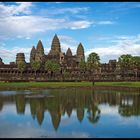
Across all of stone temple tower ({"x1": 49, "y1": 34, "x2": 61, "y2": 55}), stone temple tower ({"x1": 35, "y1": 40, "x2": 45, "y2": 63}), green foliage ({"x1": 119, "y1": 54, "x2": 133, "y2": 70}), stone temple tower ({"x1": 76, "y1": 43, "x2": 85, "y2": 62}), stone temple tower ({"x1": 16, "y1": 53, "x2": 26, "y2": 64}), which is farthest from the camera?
stone temple tower ({"x1": 76, "y1": 43, "x2": 85, "y2": 62})

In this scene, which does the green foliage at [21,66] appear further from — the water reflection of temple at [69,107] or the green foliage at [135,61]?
the water reflection of temple at [69,107]

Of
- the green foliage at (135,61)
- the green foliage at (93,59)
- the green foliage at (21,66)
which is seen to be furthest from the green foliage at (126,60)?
the green foliage at (21,66)

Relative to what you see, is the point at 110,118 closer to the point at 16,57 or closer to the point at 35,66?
the point at 35,66

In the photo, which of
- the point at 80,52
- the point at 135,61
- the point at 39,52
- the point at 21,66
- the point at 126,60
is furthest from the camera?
the point at 80,52

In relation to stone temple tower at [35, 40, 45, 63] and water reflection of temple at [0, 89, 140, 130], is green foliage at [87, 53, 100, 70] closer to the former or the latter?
stone temple tower at [35, 40, 45, 63]

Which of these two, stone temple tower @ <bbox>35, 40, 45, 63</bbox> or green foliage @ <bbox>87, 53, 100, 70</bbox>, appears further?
stone temple tower @ <bbox>35, 40, 45, 63</bbox>

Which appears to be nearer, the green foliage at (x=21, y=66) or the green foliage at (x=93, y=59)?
the green foliage at (x=93, y=59)

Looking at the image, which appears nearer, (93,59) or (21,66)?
(93,59)

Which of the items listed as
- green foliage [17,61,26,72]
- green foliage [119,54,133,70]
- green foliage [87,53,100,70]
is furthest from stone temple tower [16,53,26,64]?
green foliage [119,54,133,70]

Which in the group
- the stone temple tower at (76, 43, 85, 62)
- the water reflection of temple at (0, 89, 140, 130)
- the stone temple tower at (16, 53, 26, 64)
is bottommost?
the water reflection of temple at (0, 89, 140, 130)


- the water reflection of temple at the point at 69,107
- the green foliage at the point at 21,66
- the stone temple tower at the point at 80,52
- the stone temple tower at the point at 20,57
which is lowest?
the water reflection of temple at the point at 69,107

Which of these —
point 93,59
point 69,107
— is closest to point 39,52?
point 93,59

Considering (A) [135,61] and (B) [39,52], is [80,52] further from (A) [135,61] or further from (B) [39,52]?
(A) [135,61]

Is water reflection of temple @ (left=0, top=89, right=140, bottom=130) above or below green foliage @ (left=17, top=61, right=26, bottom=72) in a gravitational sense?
below
